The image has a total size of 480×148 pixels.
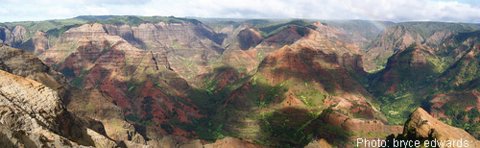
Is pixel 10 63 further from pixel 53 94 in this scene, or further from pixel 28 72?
pixel 53 94

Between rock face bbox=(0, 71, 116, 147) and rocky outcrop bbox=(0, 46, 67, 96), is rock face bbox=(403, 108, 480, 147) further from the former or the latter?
rocky outcrop bbox=(0, 46, 67, 96)

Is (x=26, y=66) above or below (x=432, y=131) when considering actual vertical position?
above

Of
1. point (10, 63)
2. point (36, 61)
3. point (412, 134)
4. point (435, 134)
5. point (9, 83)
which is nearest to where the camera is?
point (9, 83)

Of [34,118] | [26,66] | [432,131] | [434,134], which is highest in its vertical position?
[34,118]

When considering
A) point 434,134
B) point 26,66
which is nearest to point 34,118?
point 434,134

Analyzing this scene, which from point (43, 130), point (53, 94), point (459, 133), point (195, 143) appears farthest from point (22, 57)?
point (459, 133)

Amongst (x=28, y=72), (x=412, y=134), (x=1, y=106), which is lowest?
(x=412, y=134)

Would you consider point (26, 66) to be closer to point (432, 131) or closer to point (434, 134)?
point (432, 131)
